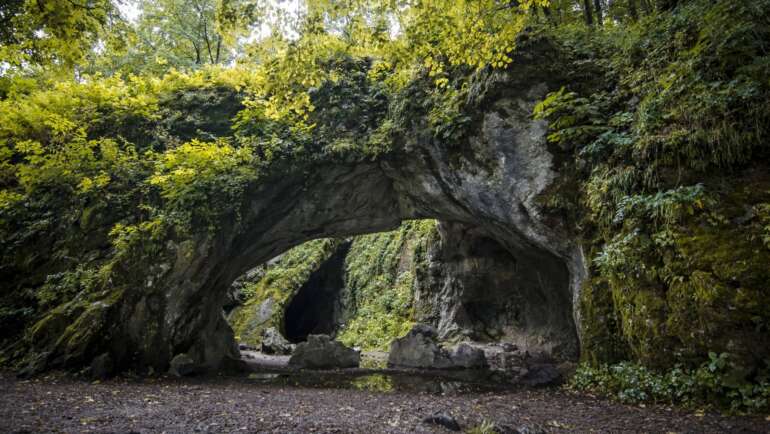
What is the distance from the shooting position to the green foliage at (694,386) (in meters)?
4.75

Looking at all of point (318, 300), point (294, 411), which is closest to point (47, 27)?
point (294, 411)

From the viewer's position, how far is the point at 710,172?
628 centimetres

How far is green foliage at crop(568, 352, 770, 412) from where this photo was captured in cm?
475

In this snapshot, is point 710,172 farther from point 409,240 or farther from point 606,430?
point 409,240

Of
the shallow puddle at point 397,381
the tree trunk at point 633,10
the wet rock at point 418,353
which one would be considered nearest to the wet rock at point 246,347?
the shallow puddle at point 397,381

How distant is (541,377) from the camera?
8.60 meters

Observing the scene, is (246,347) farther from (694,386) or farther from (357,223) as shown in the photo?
(694,386)

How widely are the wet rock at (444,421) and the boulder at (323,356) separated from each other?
290 inches

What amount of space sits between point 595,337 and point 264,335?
48.9 feet

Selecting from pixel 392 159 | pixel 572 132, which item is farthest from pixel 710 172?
pixel 392 159

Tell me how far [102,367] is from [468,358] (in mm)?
8668

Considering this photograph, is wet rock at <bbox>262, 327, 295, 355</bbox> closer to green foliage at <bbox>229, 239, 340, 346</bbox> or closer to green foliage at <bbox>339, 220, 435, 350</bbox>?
green foliage at <bbox>229, 239, 340, 346</bbox>

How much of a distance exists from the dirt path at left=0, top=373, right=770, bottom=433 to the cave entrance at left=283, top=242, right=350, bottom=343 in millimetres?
16821

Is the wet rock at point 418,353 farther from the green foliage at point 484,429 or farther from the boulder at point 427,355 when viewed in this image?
the green foliage at point 484,429
